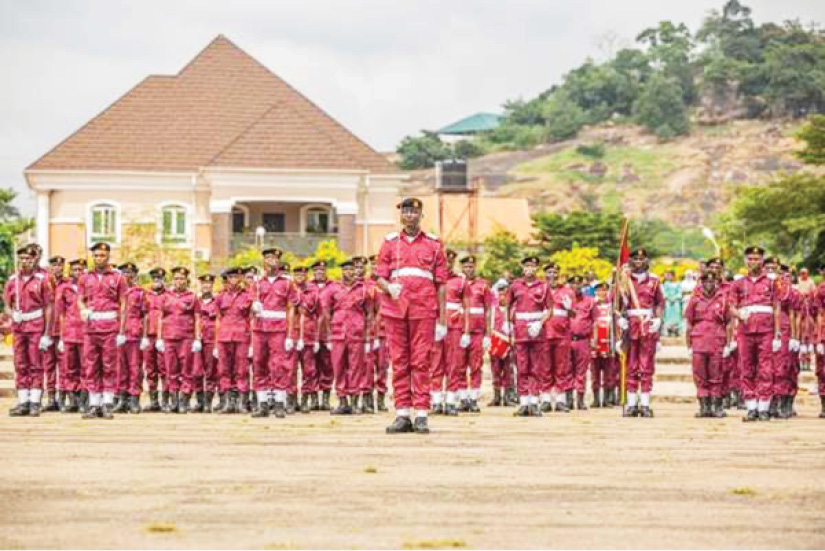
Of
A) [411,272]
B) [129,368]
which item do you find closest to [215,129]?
[129,368]

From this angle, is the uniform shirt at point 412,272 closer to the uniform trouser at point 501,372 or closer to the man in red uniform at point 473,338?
the man in red uniform at point 473,338

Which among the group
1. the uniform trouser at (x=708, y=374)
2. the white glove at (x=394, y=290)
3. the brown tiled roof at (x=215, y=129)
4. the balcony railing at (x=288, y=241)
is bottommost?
the uniform trouser at (x=708, y=374)

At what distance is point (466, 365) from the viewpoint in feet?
79.4

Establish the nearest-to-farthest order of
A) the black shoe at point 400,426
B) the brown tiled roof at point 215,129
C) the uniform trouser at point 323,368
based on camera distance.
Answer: the black shoe at point 400,426, the uniform trouser at point 323,368, the brown tiled roof at point 215,129

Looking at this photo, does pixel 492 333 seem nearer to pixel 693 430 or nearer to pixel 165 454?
pixel 693 430

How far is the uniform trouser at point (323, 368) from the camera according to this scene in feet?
80.5

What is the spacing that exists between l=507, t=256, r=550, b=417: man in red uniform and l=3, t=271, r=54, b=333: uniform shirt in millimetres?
6111

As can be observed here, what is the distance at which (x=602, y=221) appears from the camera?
8506 cm

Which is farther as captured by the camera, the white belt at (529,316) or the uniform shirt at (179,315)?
the uniform shirt at (179,315)

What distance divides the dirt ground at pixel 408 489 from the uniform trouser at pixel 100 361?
2.75 metres

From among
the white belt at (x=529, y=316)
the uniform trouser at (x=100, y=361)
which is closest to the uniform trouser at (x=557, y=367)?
the white belt at (x=529, y=316)

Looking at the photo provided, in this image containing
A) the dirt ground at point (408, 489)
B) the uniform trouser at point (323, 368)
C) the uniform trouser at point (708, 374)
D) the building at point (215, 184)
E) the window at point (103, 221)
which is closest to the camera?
the dirt ground at point (408, 489)

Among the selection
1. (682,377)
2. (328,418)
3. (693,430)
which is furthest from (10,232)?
(693,430)

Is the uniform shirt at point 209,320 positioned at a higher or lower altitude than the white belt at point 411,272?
lower
